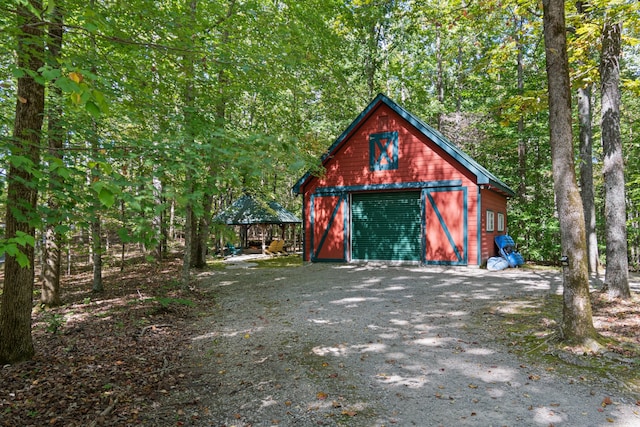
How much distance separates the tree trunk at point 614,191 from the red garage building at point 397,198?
18.5ft

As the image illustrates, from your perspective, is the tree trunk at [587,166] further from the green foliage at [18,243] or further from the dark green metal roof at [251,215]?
the green foliage at [18,243]

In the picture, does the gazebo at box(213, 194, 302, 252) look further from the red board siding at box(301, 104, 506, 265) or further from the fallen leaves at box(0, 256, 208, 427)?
the fallen leaves at box(0, 256, 208, 427)

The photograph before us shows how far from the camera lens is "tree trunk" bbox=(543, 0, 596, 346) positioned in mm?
4793

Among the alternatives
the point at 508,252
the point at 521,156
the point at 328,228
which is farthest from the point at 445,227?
the point at 521,156

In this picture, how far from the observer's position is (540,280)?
10.8 metres

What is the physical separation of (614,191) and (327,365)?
684 cm

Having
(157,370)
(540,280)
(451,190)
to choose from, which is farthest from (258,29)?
(540,280)

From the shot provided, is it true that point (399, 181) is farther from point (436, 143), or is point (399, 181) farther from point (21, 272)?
point (21, 272)

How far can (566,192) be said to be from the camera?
4918 millimetres

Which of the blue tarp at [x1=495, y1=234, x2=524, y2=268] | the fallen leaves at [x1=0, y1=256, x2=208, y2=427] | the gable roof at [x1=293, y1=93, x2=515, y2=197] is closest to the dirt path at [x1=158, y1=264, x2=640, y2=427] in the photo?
the fallen leaves at [x1=0, y1=256, x2=208, y2=427]

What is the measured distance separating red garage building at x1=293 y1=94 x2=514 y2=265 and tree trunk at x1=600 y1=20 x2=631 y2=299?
18.5 feet

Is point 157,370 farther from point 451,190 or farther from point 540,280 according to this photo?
point 451,190

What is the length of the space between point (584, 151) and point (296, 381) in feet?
43.5

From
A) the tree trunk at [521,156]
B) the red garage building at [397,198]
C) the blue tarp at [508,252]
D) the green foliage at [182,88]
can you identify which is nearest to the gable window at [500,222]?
the red garage building at [397,198]
